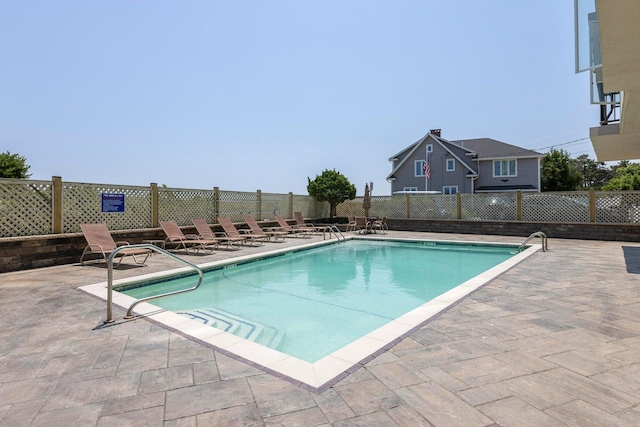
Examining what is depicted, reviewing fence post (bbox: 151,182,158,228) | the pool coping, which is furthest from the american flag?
the pool coping

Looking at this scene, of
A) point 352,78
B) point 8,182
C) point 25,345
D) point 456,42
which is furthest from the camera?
point 352,78

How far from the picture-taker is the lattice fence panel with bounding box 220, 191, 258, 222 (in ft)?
41.9

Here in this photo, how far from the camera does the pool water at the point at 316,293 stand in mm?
4477

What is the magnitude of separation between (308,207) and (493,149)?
703 inches

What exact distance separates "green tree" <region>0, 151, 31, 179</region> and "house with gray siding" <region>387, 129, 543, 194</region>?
23732mm

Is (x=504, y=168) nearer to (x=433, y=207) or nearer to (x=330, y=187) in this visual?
(x=433, y=207)

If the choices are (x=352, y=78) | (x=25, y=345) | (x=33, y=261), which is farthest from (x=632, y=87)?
(x=33, y=261)

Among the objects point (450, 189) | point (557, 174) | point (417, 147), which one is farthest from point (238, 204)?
point (557, 174)

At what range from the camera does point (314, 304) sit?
5.72 meters

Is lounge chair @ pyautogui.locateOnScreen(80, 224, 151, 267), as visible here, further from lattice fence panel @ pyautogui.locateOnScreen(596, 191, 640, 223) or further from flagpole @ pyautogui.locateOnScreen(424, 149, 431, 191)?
flagpole @ pyautogui.locateOnScreen(424, 149, 431, 191)

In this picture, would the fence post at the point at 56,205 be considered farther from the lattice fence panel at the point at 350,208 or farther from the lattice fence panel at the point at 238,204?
the lattice fence panel at the point at 350,208

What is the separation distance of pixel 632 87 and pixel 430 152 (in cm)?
2187

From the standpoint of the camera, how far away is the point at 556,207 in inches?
542

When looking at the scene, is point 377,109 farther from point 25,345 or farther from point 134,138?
point 25,345
